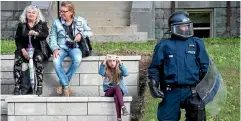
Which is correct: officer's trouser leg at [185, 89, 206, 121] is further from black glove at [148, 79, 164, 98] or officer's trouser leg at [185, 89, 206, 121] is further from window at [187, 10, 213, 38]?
window at [187, 10, 213, 38]

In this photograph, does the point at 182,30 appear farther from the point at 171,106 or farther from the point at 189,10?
the point at 189,10

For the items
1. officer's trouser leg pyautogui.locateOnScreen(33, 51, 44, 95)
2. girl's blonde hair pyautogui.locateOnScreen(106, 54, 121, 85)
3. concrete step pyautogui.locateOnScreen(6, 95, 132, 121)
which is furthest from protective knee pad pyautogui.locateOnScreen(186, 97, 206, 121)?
officer's trouser leg pyautogui.locateOnScreen(33, 51, 44, 95)

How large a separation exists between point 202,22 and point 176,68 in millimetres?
10943

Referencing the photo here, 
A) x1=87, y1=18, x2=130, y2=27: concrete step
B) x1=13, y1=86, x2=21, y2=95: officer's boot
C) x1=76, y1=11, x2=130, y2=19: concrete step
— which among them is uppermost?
x1=76, y1=11, x2=130, y2=19: concrete step

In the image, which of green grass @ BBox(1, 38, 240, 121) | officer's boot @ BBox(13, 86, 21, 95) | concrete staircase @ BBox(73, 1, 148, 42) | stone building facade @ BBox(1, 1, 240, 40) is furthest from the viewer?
stone building facade @ BBox(1, 1, 240, 40)

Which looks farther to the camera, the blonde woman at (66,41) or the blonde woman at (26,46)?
the blonde woman at (26,46)

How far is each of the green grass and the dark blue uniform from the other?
132cm

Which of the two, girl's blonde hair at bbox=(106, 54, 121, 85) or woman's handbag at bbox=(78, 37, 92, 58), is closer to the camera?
girl's blonde hair at bbox=(106, 54, 121, 85)

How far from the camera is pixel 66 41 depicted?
9.16m

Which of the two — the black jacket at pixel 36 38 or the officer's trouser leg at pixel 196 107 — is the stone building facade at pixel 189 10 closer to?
the black jacket at pixel 36 38

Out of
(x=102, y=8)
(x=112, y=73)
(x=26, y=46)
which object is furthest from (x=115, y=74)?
(x=102, y=8)

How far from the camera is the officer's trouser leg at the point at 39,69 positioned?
361 inches

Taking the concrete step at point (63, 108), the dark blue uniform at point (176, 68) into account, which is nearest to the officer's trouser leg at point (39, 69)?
the concrete step at point (63, 108)

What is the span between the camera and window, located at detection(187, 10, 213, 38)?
17062 mm
